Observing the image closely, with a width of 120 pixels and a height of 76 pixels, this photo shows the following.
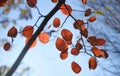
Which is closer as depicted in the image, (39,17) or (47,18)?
(47,18)

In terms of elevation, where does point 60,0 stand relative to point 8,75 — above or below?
above

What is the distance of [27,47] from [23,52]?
0.07m

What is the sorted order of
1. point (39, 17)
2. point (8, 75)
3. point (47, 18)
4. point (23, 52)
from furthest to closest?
point (39, 17) < point (47, 18) < point (23, 52) < point (8, 75)

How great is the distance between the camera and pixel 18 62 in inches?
83.9

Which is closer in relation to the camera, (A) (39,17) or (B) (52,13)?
(B) (52,13)

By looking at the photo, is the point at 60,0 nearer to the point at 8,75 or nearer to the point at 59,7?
the point at 59,7

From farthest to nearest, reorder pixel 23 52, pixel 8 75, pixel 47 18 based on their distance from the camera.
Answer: pixel 47 18 → pixel 23 52 → pixel 8 75

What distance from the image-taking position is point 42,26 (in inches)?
90.3

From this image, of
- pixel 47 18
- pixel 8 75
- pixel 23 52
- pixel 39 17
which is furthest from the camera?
pixel 39 17

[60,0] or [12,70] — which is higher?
[60,0]

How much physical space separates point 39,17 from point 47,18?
0.76 ft

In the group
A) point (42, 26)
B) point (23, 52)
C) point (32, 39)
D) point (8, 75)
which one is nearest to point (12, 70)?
point (8, 75)

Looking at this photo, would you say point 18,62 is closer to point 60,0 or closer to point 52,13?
point 52,13

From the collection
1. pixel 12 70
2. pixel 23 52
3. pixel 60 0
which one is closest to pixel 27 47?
pixel 23 52
